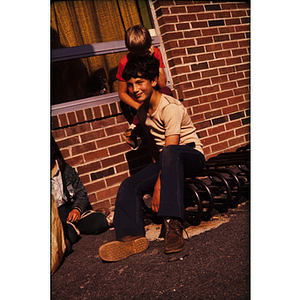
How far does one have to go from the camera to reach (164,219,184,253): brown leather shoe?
6.24ft

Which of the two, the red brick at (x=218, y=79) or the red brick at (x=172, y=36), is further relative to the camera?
the red brick at (x=218, y=79)

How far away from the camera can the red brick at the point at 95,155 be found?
334 centimetres

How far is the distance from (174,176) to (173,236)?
1.45 ft

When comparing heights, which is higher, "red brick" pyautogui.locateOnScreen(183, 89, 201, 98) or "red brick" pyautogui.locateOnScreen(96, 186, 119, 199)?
"red brick" pyautogui.locateOnScreen(183, 89, 201, 98)

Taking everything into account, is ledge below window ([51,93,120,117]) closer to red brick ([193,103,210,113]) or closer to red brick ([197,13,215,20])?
red brick ([193,103,210,113])

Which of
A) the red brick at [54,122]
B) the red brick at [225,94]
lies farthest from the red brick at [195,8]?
the red brick at [54,122]

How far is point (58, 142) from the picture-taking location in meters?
3.23

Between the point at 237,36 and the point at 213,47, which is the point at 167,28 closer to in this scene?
the point at 213,47

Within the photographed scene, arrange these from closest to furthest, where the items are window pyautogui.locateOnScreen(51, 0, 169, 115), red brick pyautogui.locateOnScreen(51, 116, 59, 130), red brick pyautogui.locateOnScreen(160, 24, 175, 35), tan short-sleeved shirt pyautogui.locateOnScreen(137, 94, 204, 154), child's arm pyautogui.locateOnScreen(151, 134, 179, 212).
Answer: child's arm pyautogui.locateOnScreen(151, 134, 179, 212) < tan short-sleeved shirt pyautogui.locateOnScreen(137, 94, 204, 154) < red brick pyautogui.locateOnScreen(51, 116, 59, 130) < window pyautogui.locateOnScreen(51, 0, 169, 115) < red brick pyautogui.locateOnScreen(160, 24, 175, 35)

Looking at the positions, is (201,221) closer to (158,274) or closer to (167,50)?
(158,274)

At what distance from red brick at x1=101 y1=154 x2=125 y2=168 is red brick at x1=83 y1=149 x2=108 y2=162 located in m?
0.07

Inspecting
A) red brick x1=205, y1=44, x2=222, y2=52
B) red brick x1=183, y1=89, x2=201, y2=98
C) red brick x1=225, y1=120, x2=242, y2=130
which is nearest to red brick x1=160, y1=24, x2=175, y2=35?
red brick x1=205, y1=44, x2=222, y2=52

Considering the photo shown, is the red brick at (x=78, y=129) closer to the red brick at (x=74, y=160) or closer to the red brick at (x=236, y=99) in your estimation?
the red brick at (x=74, y=160)

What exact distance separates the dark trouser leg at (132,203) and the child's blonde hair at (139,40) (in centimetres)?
131
